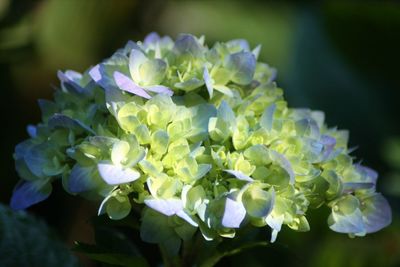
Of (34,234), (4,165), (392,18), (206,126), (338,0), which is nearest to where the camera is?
(206,126)

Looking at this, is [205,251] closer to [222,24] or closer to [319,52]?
[319,52]

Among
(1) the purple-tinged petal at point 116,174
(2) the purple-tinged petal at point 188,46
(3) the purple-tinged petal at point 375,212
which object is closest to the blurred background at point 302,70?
(3) the purple-tinged petal at point 375,212

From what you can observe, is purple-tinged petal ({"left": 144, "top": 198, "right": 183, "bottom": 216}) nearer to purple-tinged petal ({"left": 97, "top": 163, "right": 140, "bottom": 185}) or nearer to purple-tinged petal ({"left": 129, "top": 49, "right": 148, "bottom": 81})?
purple-tinged petal ({"left": 97, "top": 163, "right": 140, "bottom": 185})

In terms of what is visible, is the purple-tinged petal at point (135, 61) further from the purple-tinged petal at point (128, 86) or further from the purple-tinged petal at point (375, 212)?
the purple-tinged petal at point (375, 212)

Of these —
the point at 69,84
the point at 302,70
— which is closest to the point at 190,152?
the point at 69,84

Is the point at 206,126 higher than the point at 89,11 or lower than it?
higher

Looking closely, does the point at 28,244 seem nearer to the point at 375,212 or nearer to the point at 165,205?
the point at 165,205

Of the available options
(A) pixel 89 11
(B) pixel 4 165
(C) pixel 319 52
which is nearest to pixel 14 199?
(B) pixel 4 165
